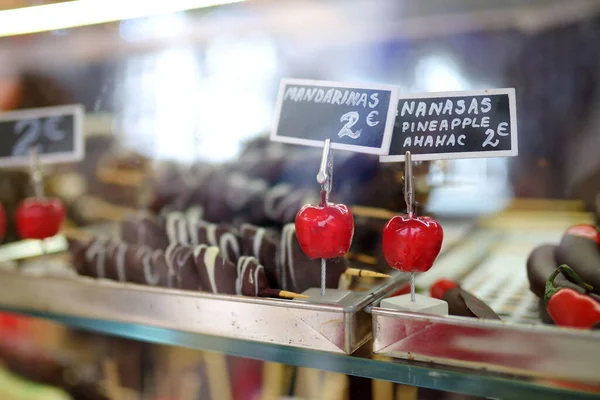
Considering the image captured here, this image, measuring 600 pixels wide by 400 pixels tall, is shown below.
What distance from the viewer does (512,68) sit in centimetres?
229

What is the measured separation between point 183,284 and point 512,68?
176cm

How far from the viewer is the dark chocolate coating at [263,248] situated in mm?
1237

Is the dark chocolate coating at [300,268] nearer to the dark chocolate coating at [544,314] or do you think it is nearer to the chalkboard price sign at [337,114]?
the chalkboard price sign at [337,114]

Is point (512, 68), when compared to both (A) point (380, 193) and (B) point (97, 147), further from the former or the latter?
(B) point (97, 147)

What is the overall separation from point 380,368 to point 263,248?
1.40ft

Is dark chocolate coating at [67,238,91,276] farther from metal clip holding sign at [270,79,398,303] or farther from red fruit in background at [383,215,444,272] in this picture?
red fruit in background at [383,215,444,272]

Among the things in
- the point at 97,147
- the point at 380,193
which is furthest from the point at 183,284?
the point at 97,147

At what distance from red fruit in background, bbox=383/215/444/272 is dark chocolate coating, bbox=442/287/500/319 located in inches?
4.5

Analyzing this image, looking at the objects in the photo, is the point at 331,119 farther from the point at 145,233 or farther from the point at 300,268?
the point at 145,233

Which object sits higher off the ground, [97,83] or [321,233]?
[97,83]

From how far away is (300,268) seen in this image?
122 centimetres

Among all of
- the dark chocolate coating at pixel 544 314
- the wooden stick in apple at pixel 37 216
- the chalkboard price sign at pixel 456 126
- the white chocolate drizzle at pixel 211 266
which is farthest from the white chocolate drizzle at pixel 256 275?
the wooden stick in apple at pixel 37 216

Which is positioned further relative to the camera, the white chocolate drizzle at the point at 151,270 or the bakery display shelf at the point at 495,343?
the white chocolate drizzle at the point at 151,270

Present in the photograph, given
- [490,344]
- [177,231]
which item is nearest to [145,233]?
[177,231]
